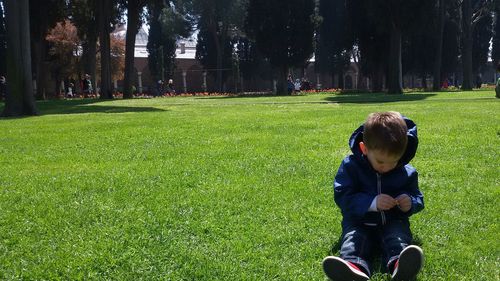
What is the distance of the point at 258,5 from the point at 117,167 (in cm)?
3569

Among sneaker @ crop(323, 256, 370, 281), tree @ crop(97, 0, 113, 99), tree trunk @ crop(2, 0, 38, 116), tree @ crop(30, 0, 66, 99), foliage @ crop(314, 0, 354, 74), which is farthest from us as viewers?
foliage @ crop(314, 0, 354, 74)

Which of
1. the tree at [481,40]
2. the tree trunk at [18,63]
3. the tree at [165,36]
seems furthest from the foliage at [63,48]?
the tree at [481,40]

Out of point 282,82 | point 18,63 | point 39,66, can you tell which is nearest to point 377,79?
point 282,82

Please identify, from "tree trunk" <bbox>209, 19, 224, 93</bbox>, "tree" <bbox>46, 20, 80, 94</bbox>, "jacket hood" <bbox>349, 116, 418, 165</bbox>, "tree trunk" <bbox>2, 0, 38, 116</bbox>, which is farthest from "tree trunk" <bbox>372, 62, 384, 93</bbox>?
"jacket hood" <bbox>349, 116, 418, 165</bbox>

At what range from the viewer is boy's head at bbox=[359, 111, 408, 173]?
2717 mm

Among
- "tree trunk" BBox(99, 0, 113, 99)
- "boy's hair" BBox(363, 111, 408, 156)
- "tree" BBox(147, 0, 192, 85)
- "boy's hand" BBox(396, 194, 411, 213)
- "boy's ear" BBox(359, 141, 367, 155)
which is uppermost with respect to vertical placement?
"tree" BBox(147, 0, 192, 85)

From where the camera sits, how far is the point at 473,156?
19.1ft

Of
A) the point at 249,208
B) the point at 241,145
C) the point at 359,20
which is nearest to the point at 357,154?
the point at 249,208

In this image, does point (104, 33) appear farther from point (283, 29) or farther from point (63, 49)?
point (63, 49)

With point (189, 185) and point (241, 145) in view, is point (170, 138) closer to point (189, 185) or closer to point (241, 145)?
point (241, 145)

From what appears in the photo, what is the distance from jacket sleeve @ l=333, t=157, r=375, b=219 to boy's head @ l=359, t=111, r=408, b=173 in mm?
248

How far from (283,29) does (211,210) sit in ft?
121

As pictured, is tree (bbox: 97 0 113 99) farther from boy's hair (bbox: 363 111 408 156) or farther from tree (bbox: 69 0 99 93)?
boy's hair (bbox: 363 111 408 156)

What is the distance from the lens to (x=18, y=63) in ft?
52.4
